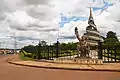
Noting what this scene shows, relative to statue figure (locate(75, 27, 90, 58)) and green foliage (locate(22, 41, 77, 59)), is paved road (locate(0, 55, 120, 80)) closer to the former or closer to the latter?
statue figure (locate(75, 27, 90, 58))

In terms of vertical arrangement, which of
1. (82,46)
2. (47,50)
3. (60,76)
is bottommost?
(60,76)

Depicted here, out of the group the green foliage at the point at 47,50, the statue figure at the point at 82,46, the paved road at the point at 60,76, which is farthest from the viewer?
the green foliage at the point at 47,50

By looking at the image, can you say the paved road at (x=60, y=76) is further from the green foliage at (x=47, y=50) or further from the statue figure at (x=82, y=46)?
the green foliage at (x=47, y=50)

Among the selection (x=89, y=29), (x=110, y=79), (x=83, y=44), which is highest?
(x=89, y=29)

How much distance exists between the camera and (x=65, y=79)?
1059 cm

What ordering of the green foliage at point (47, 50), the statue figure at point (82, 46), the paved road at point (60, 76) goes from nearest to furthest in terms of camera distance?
the paved road at point (60, 76) < the statue figure at point (82, 46) < the green foliage at point (47, 50)

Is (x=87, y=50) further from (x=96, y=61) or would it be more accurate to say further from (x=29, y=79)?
(x=29, y=79)

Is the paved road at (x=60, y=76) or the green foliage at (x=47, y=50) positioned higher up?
the green foliage at (x=47, y=50)

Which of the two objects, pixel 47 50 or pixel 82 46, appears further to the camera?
pixel 47 50

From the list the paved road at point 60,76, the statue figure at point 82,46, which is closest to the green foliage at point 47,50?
the statue figure at point 82,46

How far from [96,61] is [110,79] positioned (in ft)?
34.9

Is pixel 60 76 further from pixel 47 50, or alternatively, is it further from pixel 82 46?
pixel 47 50

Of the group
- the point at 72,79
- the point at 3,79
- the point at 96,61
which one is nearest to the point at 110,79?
the point at 72,79

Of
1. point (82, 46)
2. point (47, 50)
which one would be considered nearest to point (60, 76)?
point (82, 46)
